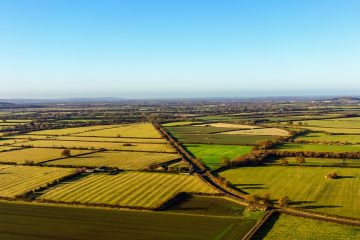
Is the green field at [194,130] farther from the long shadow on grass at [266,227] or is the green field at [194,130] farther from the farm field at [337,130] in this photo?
the long shadow on grass at [266,227]

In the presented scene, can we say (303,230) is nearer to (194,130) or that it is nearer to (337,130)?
(337,130)

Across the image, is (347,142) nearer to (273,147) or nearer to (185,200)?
(273,147)

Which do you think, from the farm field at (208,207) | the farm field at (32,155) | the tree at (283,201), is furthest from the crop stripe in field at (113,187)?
the farm field at (32,155)

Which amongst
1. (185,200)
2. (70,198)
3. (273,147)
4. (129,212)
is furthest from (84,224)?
(273,147)

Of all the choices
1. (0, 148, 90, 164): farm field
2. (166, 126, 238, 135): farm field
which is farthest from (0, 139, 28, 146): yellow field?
(166, 126, 238, 135): farm field

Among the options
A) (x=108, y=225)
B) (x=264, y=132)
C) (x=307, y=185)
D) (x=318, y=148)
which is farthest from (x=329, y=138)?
(x=108, y=225)

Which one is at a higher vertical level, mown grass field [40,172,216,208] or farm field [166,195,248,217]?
mown grass field [40,172,216,208]

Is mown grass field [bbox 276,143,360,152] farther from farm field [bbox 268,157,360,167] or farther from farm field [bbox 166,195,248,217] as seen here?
farm field [bbox 166,195,248,217]
